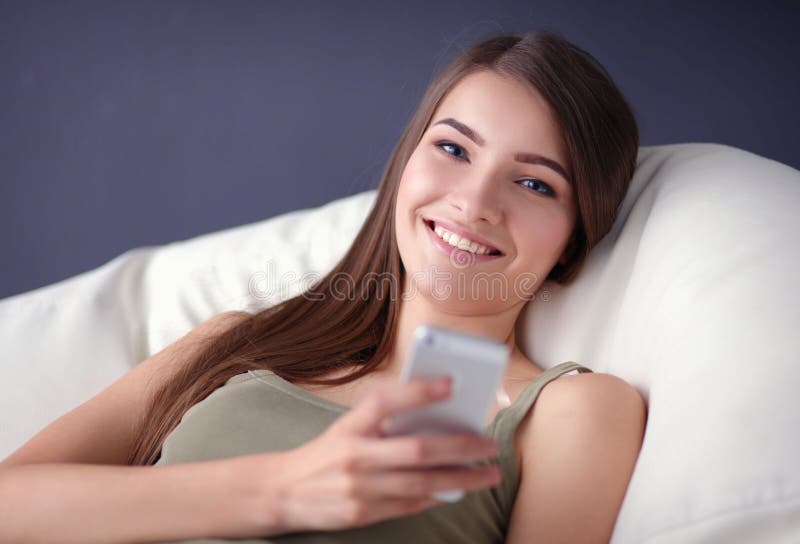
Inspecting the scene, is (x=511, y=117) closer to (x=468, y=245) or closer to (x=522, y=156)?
(x=522, y=156)

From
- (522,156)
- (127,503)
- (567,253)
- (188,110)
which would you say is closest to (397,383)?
(127,503)

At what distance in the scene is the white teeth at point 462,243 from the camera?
1.41 m

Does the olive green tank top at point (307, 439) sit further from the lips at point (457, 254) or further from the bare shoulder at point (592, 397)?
the lips at point (457, 254)

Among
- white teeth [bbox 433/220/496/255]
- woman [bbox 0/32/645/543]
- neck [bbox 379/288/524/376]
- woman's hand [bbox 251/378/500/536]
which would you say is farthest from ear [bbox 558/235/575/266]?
woman's hand [bbox 251/378/500/536]

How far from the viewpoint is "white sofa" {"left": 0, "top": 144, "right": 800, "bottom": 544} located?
39.0 inches

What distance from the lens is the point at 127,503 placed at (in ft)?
3.62

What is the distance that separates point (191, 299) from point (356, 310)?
46 centimetres

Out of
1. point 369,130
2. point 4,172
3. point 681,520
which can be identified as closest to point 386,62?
point 369,130

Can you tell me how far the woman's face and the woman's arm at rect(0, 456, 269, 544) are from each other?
552mm

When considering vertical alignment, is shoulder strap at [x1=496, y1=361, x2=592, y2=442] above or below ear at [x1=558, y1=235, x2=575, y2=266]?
below

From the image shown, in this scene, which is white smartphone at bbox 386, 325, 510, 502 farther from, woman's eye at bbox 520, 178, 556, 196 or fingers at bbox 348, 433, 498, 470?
woman's eye at bbox 520, 178, 556, 196

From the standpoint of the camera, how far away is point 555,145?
4.75 ft

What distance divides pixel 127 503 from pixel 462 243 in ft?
2.14

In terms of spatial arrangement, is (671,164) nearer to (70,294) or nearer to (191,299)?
(191,299)
